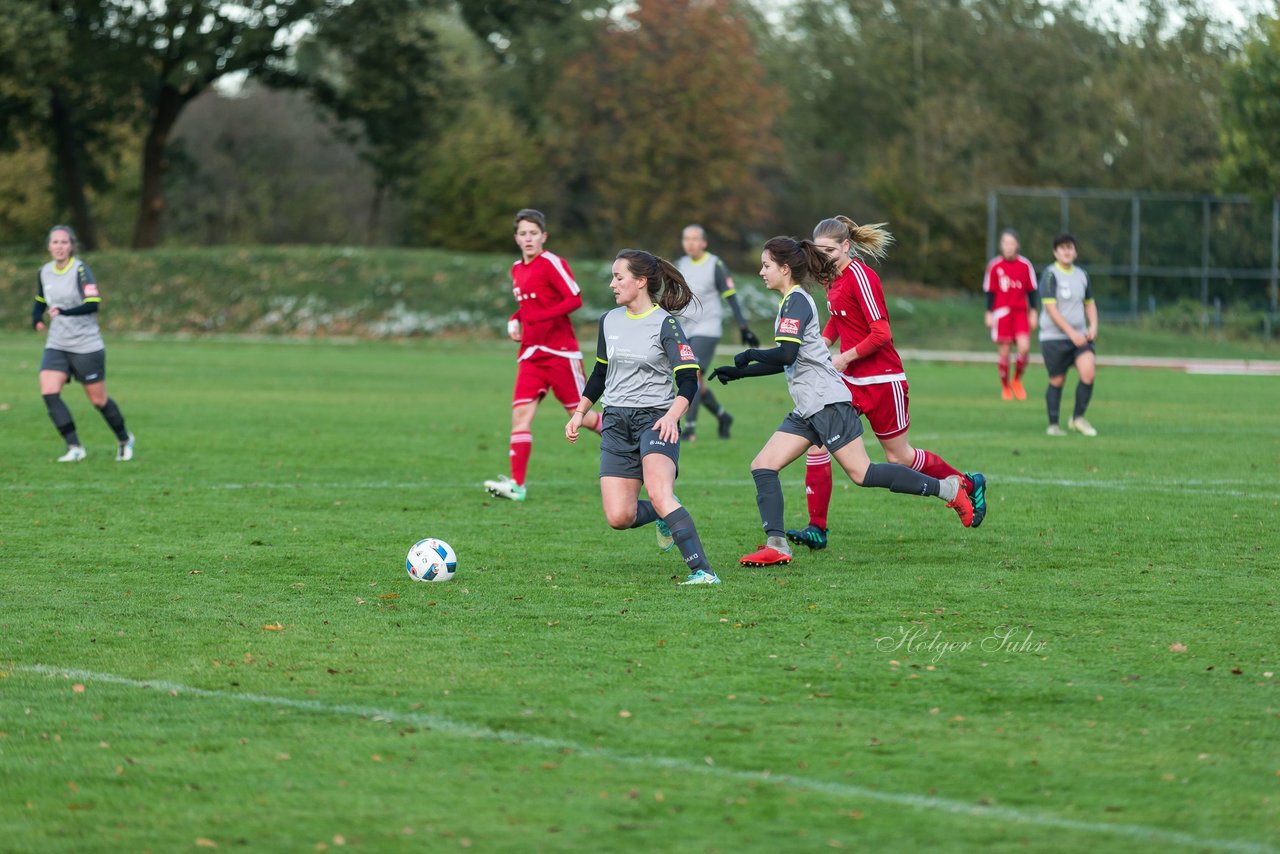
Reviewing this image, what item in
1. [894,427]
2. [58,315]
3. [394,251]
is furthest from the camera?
[394,251]

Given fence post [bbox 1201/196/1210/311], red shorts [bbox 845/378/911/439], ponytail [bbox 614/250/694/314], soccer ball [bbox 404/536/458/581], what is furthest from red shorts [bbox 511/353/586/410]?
fence post [bbox 1201/196/1210/311]

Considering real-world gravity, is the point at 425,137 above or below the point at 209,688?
above

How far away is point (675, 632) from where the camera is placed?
6840 millimetres

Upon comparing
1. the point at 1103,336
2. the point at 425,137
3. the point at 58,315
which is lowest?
the point at 1103,336

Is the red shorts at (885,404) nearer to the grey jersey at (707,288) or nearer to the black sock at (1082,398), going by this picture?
the grey jersey at (707,288)

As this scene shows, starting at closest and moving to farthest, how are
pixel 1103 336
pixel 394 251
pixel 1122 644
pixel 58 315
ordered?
pixel 1122 644 < pixel 58 315 < pixel 1103 336 < pixel 394 251

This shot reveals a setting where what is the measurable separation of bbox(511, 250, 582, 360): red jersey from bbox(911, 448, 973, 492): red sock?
3.13m

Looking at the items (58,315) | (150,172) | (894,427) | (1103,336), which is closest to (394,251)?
(150,172)

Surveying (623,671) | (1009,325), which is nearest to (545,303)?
(623,671)

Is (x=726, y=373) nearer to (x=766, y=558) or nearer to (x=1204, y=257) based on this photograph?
(x=766, y=558)

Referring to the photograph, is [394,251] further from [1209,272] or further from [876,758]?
[876,758]

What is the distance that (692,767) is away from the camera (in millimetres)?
4895

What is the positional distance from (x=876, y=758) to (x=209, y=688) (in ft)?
7.97

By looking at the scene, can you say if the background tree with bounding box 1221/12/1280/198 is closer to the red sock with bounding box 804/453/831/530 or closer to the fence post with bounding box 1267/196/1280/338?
the fence post with bounding box 1267/196/1280/338
